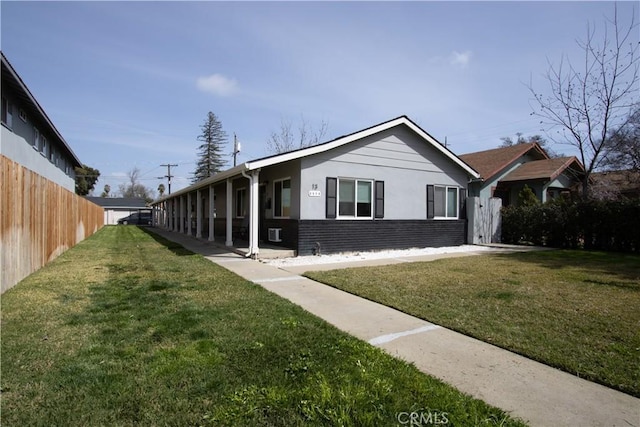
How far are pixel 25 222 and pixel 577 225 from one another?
54.8ft

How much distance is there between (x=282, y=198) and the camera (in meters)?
12.4

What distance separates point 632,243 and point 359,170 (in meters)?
9.67

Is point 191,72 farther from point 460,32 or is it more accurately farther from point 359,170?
point 460,32

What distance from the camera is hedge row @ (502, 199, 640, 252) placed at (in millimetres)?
12617

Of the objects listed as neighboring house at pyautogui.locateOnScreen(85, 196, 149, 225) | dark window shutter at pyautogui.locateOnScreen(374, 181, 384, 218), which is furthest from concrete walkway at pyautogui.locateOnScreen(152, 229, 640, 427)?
neighboring house at pyautogui.locateOnScreen(85, 196, 149, 225)

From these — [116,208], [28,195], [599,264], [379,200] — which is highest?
[116,208]

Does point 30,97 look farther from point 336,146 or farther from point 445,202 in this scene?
point 445,202

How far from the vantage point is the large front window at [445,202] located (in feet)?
47.1

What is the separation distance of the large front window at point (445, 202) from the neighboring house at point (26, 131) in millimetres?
13895

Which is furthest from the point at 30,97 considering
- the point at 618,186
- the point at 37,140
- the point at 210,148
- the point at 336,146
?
the point at 210,148

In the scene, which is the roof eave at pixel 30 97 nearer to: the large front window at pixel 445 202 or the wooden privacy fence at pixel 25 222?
the wooden privacy fence at pixel 25 222

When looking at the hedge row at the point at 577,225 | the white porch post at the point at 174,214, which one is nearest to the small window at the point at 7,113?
the white porch post at the point at 174,214

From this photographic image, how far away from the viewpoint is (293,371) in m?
3.09

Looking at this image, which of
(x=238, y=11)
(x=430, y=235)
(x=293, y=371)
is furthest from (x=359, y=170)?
(x=293, y=371)
